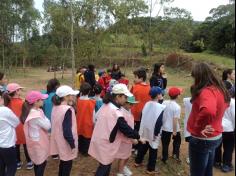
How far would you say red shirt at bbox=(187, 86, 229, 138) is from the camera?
255cm

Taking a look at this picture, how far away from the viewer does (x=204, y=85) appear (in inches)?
104

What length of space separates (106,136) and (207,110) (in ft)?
4.88

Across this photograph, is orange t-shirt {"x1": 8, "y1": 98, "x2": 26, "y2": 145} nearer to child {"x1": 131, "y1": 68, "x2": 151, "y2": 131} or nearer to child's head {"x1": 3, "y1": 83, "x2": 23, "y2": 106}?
child's head {"x1": 3, "y1": 83, "x2": 23, "y2": 106}

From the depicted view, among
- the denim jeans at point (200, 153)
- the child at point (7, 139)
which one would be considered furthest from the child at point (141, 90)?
the denim jeans at point (200, 153)

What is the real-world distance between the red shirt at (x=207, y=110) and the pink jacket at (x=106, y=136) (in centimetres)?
111

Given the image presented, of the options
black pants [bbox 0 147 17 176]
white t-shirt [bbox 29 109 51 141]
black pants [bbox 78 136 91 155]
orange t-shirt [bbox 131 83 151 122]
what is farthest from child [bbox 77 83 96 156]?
black pants [bbox 0 147 17 176]

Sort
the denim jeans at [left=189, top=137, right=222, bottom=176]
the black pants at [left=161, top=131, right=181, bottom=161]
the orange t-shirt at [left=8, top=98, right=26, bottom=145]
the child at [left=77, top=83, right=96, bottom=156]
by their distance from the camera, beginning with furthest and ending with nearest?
the child at [left=77, top=83, right=96, bottom=156]
the black pants at [left=161, top=131, right=181, bottom=161]
the orange t-shirt at [left=8, top=98, right=26, bottom=145]
the denim jeans at [left=189, top=137, right=222, bottom=176]

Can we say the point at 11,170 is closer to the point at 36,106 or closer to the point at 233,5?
the point at 36,106

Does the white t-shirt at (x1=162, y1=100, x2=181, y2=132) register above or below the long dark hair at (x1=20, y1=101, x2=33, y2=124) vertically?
below

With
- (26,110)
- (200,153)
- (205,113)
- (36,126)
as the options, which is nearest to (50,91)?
(26,110)

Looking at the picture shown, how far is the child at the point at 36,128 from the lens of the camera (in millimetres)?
3746

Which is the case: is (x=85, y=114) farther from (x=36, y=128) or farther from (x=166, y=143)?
(x=36, y=128)

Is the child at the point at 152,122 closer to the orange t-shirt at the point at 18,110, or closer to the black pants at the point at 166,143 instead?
the black pants at the point at 166,143

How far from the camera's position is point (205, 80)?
2.66 meters
